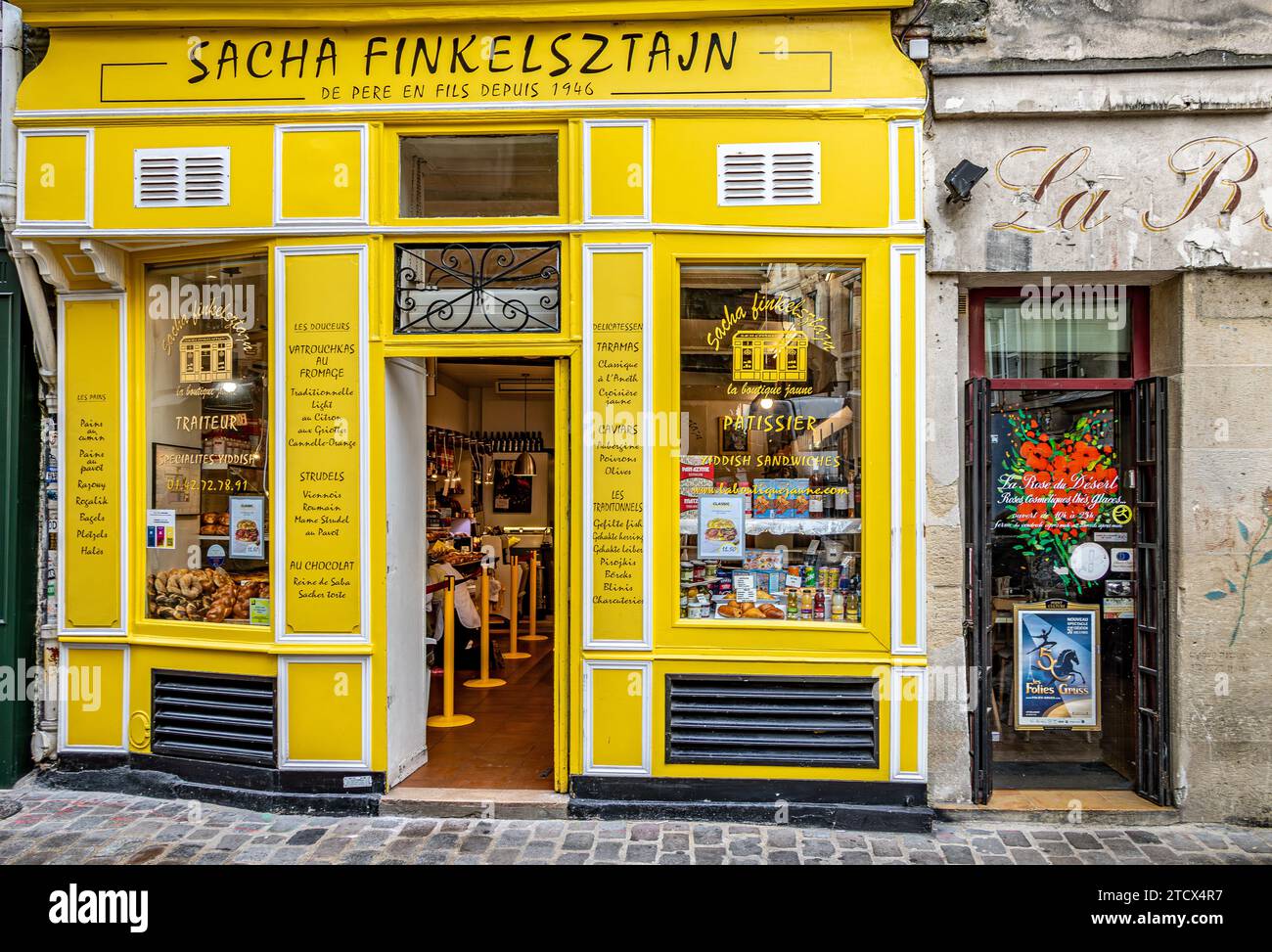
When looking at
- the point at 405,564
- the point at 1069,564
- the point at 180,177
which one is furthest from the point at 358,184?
the point at 1069,564

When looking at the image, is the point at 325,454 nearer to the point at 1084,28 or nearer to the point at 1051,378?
the point at 1051,378

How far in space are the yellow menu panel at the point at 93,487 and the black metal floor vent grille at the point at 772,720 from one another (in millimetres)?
4000

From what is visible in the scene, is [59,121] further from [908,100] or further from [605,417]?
[908,100]

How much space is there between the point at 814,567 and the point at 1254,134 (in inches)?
156

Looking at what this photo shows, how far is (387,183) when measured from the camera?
5.62 m

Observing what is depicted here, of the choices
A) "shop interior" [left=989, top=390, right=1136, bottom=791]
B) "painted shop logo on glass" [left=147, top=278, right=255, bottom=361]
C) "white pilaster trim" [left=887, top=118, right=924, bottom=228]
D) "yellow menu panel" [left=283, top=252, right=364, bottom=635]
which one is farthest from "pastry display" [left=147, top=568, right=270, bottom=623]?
"shop interior" [left=989, top=390, right=1136, bottom=791]

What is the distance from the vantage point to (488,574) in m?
9.76

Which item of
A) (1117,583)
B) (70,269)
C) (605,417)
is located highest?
(70,269)

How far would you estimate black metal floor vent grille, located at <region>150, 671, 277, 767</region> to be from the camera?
5594mm

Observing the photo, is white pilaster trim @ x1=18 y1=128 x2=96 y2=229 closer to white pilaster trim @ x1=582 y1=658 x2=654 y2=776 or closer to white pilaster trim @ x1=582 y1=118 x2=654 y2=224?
white pilaster trim @ x1=582 y1=118 x2=654 y2=224

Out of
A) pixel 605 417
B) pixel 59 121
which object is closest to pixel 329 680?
pixel 605 417

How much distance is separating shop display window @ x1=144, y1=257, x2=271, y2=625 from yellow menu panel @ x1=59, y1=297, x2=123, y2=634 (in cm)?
20

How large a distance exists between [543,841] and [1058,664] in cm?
360

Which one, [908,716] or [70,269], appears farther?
[70,269]
